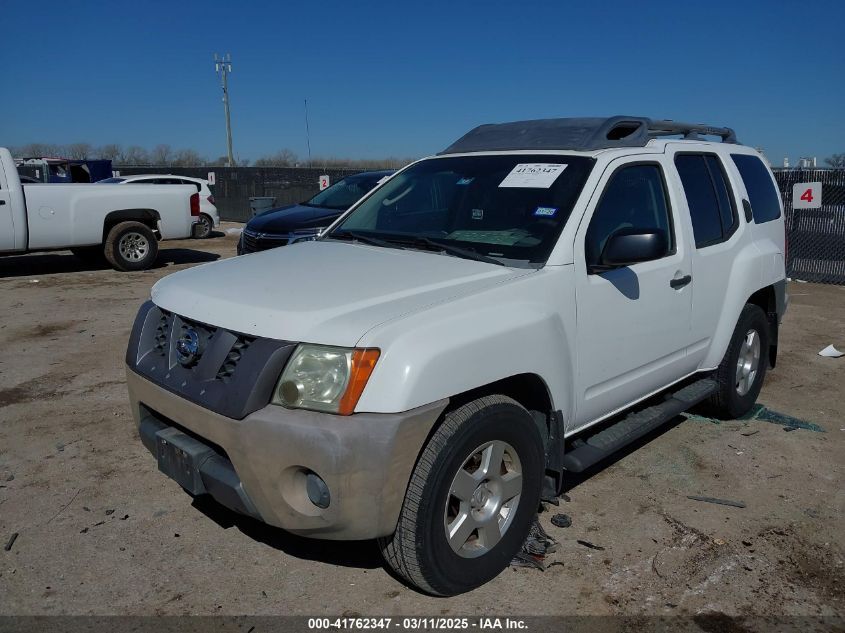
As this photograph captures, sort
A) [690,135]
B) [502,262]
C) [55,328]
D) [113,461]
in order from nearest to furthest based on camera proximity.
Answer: [502,262], [113,461], [690,135], [55,328]

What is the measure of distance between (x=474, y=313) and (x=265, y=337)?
816 millimetres

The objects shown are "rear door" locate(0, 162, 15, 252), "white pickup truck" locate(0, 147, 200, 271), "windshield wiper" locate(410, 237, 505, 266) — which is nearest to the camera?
"windshield wiper" locate(410, 237, 505, 266)

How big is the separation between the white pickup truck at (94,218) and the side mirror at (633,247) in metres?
10.7

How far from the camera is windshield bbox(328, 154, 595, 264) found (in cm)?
349

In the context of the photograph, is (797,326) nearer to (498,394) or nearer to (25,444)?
(498,394)

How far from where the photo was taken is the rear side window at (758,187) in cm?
501

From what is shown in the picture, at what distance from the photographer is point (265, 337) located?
8.84ft

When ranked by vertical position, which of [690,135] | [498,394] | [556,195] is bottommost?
[498,394]

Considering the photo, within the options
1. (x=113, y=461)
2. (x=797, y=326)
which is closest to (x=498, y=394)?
(x=113, y=461)

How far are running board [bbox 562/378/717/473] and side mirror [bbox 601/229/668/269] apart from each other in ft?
3.11

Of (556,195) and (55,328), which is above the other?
(556,195)

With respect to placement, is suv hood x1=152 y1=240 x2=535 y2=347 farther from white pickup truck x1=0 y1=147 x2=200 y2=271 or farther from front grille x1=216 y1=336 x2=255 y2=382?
white pickup truck x1=0 y1=147 x2=200 y2=271

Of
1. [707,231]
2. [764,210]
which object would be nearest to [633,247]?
[707,231]

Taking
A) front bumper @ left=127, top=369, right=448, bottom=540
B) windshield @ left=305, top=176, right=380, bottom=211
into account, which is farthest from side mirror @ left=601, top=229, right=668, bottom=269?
windshield @ left=305, top=176, right=380, bottom=211
